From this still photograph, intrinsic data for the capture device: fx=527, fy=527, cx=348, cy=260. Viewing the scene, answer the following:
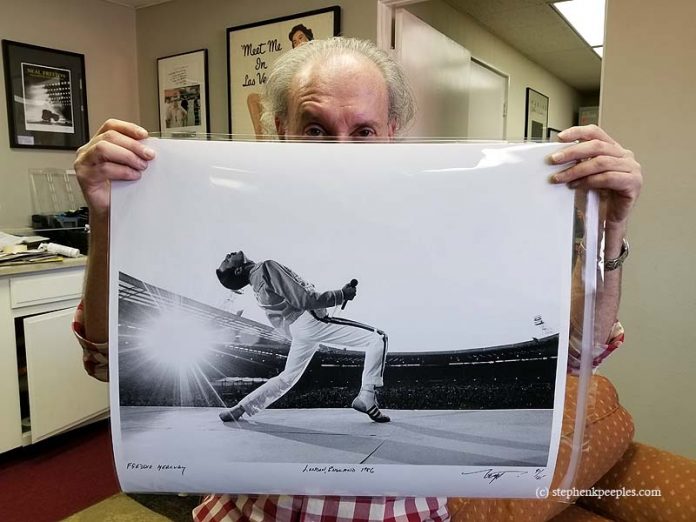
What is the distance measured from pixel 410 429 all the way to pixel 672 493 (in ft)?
2.81

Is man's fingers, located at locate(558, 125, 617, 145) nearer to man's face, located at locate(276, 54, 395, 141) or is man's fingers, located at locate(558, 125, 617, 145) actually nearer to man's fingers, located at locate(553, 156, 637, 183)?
man's fingers, located at locate(553, 156, 637, 183)

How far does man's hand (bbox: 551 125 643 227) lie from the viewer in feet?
1.95

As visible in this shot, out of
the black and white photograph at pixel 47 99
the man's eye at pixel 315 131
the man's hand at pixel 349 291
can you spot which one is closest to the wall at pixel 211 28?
the black and white photograph at pixel 47 99

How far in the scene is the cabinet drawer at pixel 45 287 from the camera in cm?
209

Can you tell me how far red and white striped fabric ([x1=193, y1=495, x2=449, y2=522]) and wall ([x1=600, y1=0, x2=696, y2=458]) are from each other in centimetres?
145

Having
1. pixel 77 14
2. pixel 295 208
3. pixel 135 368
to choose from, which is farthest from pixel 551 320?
pixel 77 14

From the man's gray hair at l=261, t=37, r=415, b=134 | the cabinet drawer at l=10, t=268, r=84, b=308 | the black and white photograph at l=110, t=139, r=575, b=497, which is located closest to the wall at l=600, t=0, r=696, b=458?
the man's gray hair at l=261, t=37, r=415, b=134

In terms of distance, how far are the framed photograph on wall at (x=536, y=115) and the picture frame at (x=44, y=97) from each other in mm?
3248

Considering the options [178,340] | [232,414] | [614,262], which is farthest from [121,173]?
[614,262]

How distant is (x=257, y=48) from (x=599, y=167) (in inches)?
→ 96.9

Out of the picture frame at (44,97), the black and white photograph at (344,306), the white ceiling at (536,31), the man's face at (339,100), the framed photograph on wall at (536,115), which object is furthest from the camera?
the framed photograph on wall at (536,115)

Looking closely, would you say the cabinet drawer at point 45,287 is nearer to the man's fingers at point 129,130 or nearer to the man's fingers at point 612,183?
the man's fingers at point 129,130

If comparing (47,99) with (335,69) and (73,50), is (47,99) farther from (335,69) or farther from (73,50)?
(335,69)

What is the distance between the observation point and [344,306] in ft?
1.94
